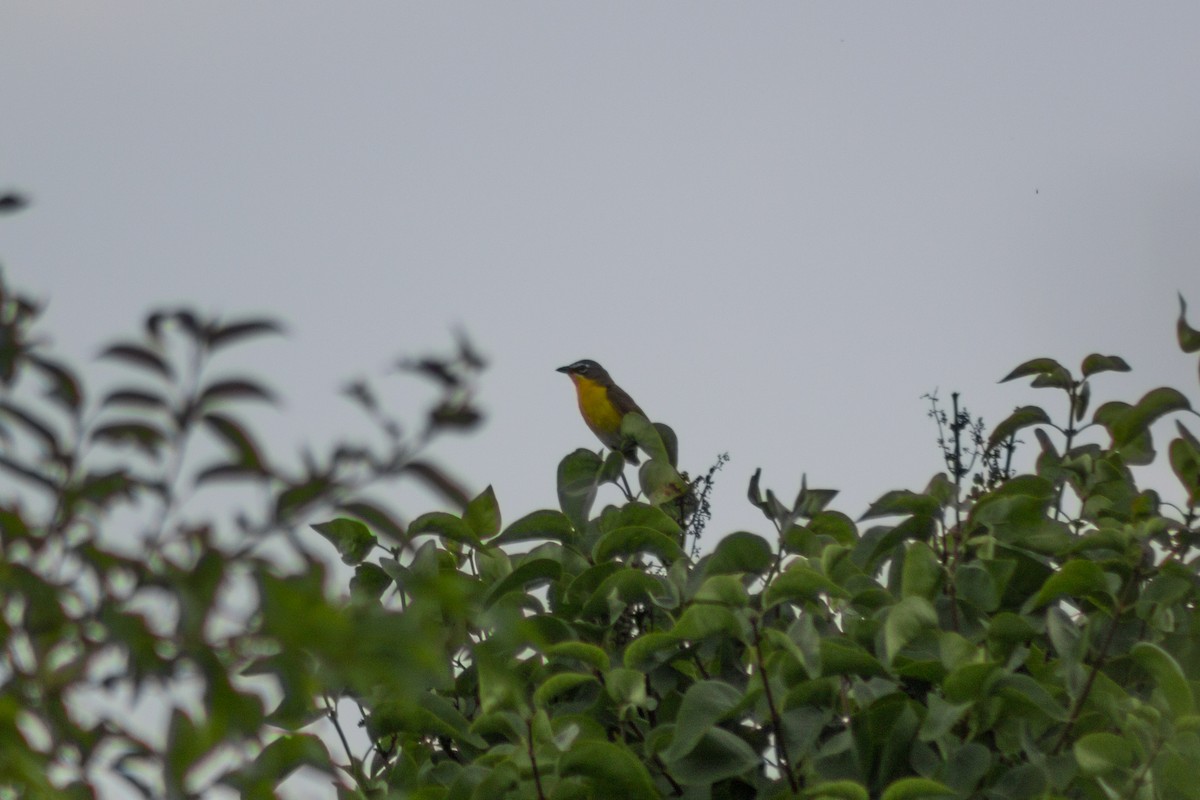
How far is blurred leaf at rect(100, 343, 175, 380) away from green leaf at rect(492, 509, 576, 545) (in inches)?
71.7

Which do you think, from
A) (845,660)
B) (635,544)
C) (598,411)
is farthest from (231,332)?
(598,411)

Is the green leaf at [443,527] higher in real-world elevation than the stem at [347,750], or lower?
higher

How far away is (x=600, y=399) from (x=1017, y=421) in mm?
7012

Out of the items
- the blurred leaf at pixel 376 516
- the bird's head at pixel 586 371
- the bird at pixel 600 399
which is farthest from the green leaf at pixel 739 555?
the bird's head at pixel 586 371

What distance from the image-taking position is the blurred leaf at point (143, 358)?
131 centimetres

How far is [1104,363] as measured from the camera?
3172 mm

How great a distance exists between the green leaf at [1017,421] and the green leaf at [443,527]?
122cm

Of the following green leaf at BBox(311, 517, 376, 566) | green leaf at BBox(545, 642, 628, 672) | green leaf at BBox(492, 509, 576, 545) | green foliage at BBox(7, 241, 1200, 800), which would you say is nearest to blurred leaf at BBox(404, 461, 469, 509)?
green foliage at BBox(7, 241, 1200, 800)

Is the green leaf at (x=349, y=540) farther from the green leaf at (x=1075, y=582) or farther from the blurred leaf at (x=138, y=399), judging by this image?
the blurred leaf at (x=138, y=399)

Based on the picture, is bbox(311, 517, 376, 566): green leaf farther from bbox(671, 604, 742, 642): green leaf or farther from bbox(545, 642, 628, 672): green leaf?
bbox(671, 604, 742, 642): green leaf

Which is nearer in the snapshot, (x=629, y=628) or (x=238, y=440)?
(x=238, y=440)

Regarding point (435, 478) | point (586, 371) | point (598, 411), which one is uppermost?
point (586, 371)

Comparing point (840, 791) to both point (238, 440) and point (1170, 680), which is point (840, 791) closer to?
point (1170, 680)

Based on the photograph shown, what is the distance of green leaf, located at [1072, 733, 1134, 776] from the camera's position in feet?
7.34
